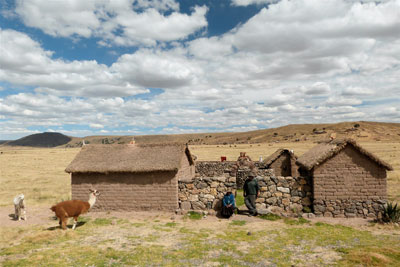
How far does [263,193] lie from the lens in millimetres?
14680

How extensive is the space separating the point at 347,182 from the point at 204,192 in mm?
7079

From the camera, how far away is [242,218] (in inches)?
542

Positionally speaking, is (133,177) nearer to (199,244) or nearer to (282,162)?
(199,244)

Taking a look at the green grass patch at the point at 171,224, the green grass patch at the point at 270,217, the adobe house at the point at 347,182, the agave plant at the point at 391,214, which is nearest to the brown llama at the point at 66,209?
the green grass patch at the point at 171,224

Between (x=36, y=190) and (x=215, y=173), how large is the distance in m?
15.9

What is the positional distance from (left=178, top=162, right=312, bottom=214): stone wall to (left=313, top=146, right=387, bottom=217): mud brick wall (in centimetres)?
70

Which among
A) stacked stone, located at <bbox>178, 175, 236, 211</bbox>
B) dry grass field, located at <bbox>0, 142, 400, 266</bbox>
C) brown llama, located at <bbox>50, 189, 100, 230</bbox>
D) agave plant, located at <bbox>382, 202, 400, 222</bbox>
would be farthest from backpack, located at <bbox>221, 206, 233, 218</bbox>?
agave plant, located at <bbox>382, 202, 400, 222</bbox>

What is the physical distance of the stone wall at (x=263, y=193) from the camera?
47.1 ft

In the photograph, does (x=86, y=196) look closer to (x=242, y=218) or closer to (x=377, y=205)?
(x=242, y=218)

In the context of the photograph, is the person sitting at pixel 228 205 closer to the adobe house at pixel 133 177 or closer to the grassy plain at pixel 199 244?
the grassy plain at pixel 199 244

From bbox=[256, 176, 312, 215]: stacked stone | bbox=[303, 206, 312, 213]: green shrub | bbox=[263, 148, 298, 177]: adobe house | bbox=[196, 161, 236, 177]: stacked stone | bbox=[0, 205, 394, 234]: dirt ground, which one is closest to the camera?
bbox=[0, 205, 394, 234]: dirt ground

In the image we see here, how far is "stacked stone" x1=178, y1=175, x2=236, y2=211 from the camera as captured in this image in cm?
1478

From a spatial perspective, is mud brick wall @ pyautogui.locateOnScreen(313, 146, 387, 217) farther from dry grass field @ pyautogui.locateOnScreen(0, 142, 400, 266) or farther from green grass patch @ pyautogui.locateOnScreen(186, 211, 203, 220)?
green grass patch @ pyautogui.locateOnScreen(186, 211, 203, 220)

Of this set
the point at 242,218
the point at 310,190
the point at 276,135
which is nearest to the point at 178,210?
the point at 242,218
